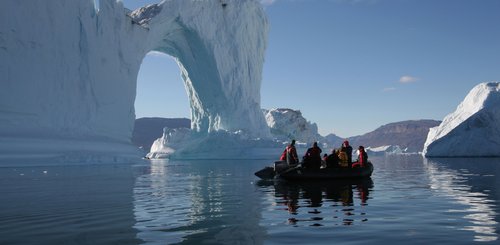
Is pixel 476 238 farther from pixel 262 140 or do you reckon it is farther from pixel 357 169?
pixel 262 140

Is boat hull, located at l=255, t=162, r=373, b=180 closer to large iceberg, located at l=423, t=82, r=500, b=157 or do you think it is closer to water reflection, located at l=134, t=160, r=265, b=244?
water reflection, located at l=134, t=160, r=265, b=244

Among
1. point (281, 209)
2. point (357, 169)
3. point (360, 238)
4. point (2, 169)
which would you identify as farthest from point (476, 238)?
point (2, 169)

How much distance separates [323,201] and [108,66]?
2544 centimetres

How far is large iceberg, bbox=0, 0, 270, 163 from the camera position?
80.2ft

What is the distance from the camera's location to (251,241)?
5.32 m

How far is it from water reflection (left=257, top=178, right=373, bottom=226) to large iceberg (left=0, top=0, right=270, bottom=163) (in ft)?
54.8

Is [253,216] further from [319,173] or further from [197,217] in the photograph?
[319,173]

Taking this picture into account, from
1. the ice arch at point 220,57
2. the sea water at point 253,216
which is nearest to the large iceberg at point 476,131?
the ice arch at point 220,57

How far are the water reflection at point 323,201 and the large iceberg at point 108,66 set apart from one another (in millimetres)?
16713

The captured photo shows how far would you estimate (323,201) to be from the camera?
9.15 m

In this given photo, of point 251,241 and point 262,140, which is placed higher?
point 262,140

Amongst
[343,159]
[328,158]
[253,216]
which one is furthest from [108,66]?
[253,216]

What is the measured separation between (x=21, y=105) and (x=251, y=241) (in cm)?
2288

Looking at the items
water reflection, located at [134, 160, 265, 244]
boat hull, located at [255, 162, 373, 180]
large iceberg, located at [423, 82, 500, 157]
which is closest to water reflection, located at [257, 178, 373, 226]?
boat hull, located at [255, 162, 373, 180]
